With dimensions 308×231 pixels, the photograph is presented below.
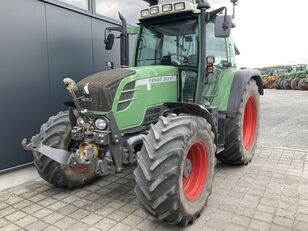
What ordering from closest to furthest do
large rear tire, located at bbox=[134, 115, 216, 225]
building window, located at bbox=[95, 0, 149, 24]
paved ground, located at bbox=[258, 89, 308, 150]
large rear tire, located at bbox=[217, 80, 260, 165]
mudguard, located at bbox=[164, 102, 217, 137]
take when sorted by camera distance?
1. large rear tire, located at bbox=[134, 115, 216, 225]
2. mudguard, located at bbox=[164, 102, 217, 137]
3. large rear tire, located at bbox=[217, 80, 260, 165]
4. building window, located at bbox=[95, 0, 149, 24]
5. paved ground, located at bbox=[258, 89, 308, 150]

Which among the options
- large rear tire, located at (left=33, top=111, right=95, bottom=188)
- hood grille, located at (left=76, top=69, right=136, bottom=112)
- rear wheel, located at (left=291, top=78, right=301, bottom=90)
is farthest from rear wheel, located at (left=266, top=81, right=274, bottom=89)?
hood grille, located at (left=76, top=69, right=136, bottom=112)

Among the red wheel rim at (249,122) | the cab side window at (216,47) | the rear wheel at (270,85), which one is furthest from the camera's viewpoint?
the rear wheel at (270,85)

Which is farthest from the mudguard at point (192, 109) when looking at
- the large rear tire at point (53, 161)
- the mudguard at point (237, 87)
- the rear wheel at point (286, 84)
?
the rear wheel at point (286, 84)

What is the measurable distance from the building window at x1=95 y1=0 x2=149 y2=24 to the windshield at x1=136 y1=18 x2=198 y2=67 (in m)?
1.72

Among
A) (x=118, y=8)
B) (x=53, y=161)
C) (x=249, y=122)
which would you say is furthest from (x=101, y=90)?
(x=118, y=8)

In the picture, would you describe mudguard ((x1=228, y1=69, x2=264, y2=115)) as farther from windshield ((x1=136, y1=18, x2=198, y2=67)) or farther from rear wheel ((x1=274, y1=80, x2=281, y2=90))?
rear wheel ((x1=274, y1=80, x2=281, y2=90))

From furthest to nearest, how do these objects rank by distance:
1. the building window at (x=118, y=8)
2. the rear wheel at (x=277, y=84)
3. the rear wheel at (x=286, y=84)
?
the rear wheel at (x=277, y=84)
the rear wheel at (x=286, y=84)
the building window at (x=118, y=8)

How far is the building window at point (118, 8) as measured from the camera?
6221 mm

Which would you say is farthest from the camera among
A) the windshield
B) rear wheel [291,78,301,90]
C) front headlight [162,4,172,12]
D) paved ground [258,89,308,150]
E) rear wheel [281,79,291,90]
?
rear wheel [281,79,291,90]

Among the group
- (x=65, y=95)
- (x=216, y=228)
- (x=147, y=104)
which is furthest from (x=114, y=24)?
(x=216, y=228)

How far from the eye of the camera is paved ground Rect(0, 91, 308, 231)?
3.29m

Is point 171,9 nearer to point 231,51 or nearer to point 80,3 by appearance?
point 231,51

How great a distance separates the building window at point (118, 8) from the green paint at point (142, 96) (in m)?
2.53

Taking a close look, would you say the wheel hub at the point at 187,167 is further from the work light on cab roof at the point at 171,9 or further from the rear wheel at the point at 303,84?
the rear wheel at the point at 303,84
